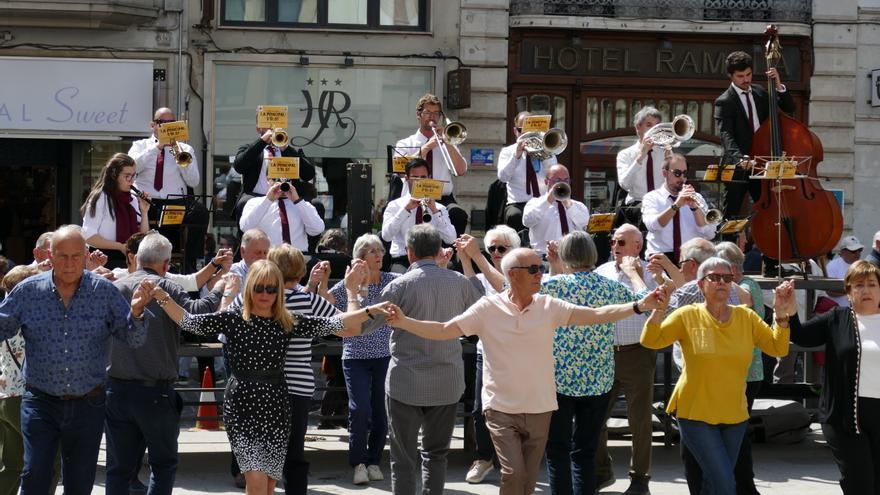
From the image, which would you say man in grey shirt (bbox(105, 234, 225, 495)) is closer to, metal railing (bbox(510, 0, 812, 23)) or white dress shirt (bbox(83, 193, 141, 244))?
white dress shirt (bbox(83, 193, 141, 244))

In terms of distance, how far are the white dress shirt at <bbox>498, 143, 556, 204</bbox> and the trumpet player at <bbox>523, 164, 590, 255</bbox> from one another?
0.74 meters

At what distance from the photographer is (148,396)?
891 cm

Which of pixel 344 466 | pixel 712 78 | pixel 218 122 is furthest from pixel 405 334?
pixel 712 78

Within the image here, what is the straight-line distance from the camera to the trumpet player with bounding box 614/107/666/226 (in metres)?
13.1

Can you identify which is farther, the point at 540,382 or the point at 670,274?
the point at 670,274

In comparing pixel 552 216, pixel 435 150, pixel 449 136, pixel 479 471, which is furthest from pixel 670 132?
pixel 479 471

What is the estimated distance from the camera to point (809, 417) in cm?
A: 1253

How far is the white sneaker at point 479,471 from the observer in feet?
35.9

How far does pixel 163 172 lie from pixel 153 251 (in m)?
4.52

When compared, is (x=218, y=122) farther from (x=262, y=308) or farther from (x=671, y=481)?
(x=262, y=308)

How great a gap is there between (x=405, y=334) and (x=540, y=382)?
1.14m

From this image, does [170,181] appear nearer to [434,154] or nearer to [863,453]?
A: [434,154]

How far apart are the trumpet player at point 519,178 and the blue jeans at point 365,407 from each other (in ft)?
10.5

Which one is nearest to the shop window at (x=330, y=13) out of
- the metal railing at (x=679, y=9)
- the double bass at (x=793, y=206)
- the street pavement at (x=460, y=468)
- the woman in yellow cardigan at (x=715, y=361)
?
the metal railing at (x=679, y=9)
